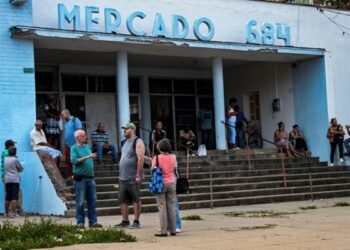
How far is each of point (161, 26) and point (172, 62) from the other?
367cm

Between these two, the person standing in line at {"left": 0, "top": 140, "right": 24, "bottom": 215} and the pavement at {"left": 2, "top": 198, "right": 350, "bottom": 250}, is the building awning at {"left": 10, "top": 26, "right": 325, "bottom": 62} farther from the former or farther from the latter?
the pavement at {"left": 2, "top": 198, "right": 350, "bottom": 250}

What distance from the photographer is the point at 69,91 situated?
22.0 m

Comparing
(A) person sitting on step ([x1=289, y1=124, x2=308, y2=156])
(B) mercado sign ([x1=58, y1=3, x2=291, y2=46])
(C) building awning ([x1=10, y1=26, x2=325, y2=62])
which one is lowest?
(A) person sitting on step ([x1=289, y1=124, x2=308, y2=156])

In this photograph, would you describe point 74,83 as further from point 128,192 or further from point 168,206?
point 168,206

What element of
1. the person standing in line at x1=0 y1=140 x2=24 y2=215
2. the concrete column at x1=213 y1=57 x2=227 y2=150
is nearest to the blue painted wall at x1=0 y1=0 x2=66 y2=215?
the person standing in line at x1=0 y1=140 x2=24 y2=215

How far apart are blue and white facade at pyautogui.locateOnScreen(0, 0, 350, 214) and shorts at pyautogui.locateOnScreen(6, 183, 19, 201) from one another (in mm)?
1599

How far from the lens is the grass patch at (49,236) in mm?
9042

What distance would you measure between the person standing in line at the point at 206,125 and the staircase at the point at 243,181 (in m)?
2.61

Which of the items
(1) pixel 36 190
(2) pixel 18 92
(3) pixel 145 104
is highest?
(3) pixel 145 104

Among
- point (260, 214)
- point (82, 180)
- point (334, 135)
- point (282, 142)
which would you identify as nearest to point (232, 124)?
point (282, 142)

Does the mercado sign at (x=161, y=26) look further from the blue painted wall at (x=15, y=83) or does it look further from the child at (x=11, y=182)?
the child at (x=11, y=182)

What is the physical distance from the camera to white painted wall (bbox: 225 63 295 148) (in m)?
23.2

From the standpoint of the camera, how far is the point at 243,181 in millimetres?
18203

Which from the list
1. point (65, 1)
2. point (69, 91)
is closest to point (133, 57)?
point (69, 91)
